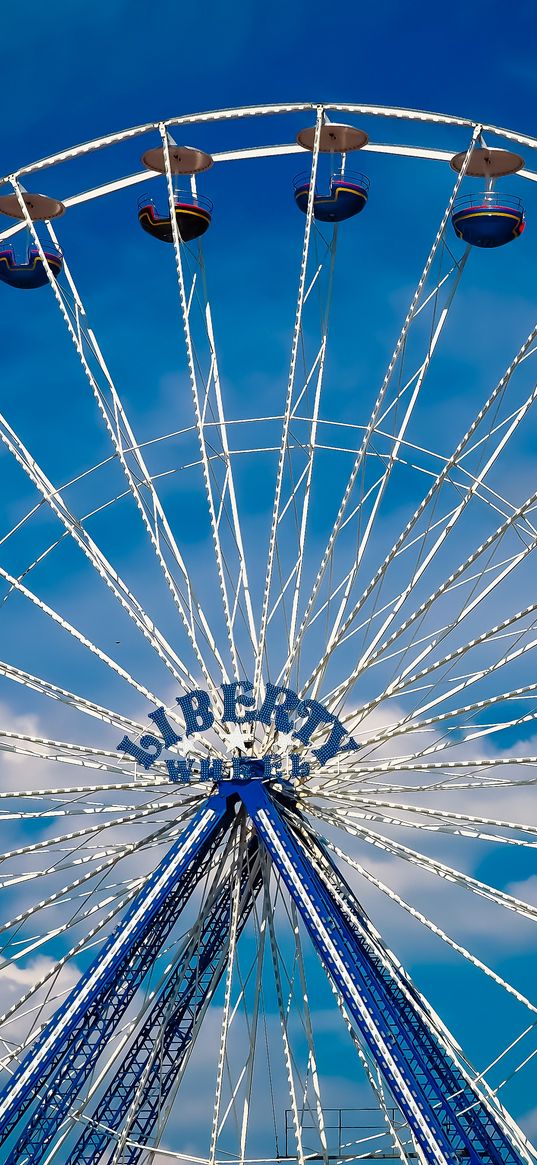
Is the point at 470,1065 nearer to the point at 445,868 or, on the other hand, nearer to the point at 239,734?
the point at 445,868

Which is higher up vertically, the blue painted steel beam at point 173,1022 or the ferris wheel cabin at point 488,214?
the ferris wheel cabin at point 488,214

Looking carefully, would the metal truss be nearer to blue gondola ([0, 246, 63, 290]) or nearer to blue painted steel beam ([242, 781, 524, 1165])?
blue painted steel beam ([242, 781, 524, 1165])

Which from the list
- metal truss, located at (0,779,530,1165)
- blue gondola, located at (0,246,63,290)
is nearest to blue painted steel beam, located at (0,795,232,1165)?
metal truss, located at (0,779,530,1165)

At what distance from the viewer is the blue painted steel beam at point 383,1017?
36469 millimetres

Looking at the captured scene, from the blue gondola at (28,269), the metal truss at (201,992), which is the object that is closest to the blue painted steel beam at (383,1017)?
the metal truss at (201,992)

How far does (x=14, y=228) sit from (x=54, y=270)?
5.83 ft

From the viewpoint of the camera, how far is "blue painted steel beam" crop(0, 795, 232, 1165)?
39.6 metres

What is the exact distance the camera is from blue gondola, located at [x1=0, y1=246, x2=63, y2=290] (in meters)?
45.4

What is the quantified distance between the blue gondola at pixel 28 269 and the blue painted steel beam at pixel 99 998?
1505 cm

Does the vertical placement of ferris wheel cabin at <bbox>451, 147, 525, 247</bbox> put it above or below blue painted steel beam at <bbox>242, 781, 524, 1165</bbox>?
above

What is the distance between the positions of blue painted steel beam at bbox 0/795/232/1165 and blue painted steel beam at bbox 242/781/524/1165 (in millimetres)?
2118

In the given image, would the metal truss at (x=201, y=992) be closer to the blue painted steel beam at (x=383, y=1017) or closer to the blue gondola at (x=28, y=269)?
the blue painted steel beam at (x=383, y=1017)

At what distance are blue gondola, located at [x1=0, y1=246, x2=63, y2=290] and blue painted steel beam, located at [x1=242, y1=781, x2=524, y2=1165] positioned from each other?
15051 mm

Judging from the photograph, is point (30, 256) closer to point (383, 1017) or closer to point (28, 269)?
point (28, 269)
